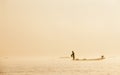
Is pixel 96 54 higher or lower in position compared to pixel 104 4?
lower

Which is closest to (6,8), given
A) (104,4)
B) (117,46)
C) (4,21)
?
(4,21)

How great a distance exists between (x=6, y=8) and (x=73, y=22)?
1.86 metres

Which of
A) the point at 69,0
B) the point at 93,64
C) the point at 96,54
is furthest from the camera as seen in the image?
the point at 93,64

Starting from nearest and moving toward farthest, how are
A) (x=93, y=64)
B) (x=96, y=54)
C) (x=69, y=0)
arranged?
(x=69, y=0) < (x=96, y=54) < (x=93, y=64)

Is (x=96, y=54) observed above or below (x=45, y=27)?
below

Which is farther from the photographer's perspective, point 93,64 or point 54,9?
point 93,64

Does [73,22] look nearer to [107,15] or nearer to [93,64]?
[107,15]

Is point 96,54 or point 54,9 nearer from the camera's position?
point 54,9

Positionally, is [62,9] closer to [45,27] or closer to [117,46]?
[45,27]

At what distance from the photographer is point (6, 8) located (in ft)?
29.1

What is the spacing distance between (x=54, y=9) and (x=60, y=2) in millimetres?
271

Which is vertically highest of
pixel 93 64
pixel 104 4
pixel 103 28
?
pixel 104 4

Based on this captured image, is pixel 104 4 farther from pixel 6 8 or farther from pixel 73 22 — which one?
pixel 6 8

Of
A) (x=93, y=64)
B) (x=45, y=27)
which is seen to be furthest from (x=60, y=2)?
(x=93, y=64)
